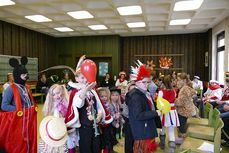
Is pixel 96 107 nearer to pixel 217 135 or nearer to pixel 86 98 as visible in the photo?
pixel 86 98

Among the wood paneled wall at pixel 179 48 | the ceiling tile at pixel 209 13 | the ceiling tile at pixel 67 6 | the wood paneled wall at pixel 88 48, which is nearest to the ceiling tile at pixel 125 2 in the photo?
the ceiling tile at pixel 67 6

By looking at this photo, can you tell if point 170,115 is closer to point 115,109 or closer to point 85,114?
point 115,109

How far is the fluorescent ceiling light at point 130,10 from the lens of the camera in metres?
5.90

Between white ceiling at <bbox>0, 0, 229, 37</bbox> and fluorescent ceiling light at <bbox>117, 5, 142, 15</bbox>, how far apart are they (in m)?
0.13

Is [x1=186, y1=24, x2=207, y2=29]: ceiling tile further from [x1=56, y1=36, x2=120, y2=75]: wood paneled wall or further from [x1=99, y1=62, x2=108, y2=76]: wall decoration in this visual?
[x1=99, y1=62, x2=108, y2=76]: wall decoration

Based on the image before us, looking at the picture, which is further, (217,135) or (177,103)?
(177,103)

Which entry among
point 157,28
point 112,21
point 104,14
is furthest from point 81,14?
point 157,28

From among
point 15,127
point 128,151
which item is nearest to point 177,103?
point 128,151

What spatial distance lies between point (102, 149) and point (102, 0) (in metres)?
4.06

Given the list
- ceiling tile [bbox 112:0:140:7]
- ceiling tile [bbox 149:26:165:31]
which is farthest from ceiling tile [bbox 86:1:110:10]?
ceiling tile [bbox 149:26:165:31]

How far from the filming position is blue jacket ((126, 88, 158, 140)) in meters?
2.09

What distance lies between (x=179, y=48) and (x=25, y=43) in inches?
272

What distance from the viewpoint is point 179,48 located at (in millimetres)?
10109

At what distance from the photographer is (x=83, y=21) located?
742 cm
